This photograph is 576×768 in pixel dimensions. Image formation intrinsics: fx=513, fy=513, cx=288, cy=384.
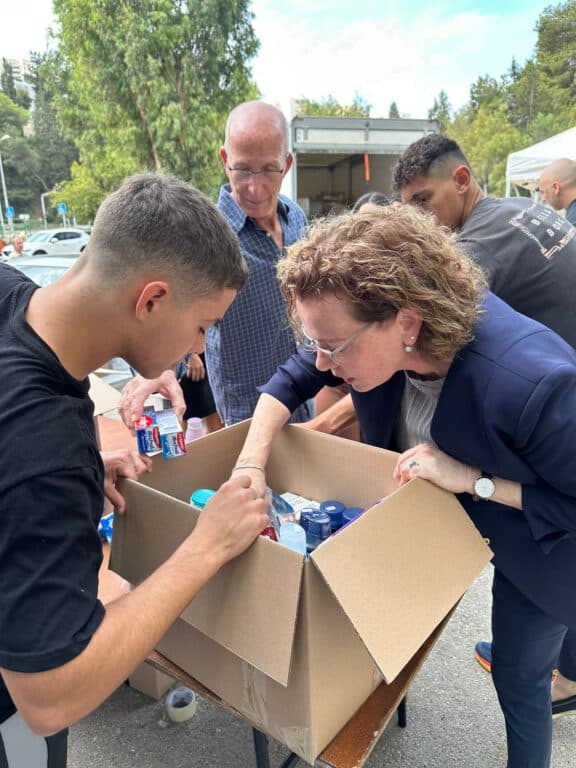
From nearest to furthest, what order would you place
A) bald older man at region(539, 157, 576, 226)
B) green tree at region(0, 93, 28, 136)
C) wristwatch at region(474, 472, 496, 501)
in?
wristwatch at region(474, 472, 496, 501)
bald older man at region(539, 157, 576, 226)
green tree at region(0, 93, 28, 136)

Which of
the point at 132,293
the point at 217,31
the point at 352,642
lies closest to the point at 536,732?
the point at 352,642

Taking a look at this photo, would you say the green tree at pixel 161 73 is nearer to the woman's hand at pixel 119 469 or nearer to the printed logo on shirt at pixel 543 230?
the printed logo on shirt at pixel 543 230

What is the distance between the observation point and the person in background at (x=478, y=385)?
1.02 m

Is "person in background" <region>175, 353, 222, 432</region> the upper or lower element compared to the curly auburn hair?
lower

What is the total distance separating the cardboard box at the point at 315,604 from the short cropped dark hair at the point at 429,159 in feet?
4.96

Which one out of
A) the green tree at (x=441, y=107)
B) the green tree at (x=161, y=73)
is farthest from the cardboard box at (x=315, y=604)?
the green tree at (x=441, y=107)

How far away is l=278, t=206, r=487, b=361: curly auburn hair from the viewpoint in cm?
108

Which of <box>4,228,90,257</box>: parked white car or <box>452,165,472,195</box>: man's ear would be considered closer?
<box>452,165,472,195</box>: man's ear

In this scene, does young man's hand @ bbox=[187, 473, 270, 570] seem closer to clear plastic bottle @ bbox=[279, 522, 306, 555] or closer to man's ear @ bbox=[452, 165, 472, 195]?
clear plastic bottle @ bbox=[279, 522, 306, 555]

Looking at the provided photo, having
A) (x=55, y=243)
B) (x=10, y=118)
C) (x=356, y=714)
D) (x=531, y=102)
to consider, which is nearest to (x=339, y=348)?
(x=356, y=714)

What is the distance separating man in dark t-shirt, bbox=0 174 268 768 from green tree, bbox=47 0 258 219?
43.8 ft

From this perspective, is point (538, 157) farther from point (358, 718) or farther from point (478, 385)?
point (358, 718)

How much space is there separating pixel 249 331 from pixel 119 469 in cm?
100

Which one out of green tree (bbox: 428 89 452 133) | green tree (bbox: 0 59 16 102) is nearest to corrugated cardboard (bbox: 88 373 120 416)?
green tree (bbox: 428 89 452 133)
